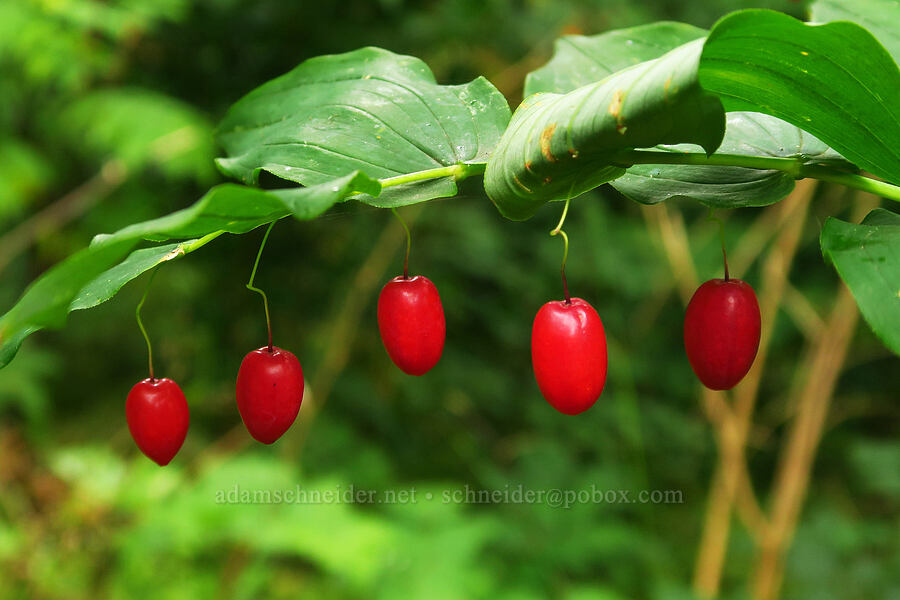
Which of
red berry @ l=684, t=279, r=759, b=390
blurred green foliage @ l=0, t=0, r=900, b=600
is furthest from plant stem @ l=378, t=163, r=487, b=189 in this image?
blurred green foliage @ l=0, t=0, r=900, b=600

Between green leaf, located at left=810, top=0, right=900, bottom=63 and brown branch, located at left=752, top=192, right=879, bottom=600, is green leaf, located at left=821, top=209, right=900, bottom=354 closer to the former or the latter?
green leaf, located at left=810, top=0, right=900, bottom=63

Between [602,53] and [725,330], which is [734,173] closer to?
[725,330]

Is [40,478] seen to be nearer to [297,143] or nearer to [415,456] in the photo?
[415,456]

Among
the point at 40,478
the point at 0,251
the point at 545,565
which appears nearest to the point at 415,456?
the point at 545,565

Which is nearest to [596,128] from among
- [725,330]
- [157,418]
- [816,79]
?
[816,79]

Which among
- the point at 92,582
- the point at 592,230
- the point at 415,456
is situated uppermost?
the point at 592,230

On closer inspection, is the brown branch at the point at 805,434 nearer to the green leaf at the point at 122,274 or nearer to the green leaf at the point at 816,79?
the green leaf at the point at 816,79

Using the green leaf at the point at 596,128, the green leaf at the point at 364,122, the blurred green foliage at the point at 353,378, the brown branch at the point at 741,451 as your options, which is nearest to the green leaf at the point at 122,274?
the green leaf at the point at 364,122
